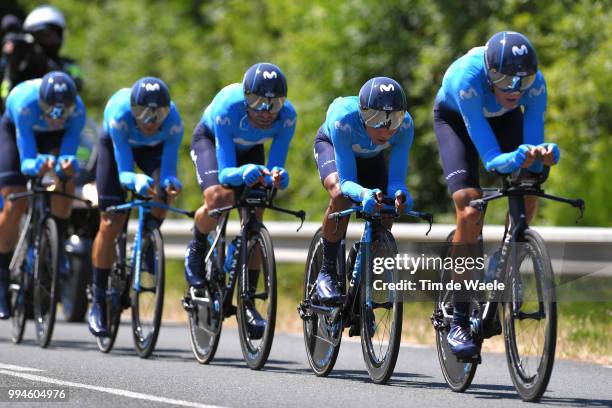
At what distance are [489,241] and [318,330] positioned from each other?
3.14m

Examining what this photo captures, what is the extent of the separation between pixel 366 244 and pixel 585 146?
9.71 meters

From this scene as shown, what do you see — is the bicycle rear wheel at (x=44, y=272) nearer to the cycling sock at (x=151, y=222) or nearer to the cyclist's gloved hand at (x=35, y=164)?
the cyclist's gloved hand at (x=35, y=164)

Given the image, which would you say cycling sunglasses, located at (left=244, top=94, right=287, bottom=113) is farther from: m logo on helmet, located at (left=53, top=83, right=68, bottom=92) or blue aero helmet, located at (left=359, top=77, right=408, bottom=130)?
m logo on helmet, located at (left=53, top=83, right=68, bottom=92)

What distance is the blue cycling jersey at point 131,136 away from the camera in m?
11.3

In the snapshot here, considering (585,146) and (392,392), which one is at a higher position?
(585,146)

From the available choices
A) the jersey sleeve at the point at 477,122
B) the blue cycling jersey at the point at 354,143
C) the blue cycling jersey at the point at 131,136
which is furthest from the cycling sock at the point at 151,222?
the jersey sleeve at the point at 477,122

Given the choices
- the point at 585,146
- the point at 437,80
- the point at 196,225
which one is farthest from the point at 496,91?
the point at 437,80

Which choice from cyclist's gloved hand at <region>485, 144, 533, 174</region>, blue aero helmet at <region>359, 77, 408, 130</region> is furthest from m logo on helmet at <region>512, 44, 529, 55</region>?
blue aero helmet at <region>359, 77, 408, 130</region>

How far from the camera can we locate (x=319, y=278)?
9.57 meters

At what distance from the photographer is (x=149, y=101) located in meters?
11.1

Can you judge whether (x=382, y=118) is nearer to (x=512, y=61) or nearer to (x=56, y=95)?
(x=512, y=61)

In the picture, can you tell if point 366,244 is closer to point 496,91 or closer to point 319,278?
point 319,278

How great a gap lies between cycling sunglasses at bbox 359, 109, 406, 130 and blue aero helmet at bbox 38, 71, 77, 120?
3.95m

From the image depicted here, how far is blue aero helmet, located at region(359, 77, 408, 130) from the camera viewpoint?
29.3 ft
